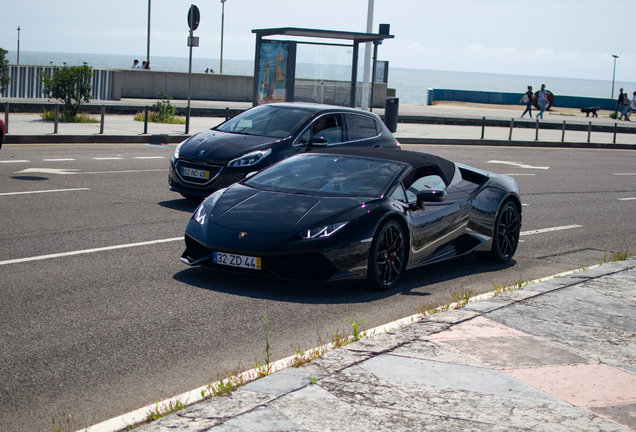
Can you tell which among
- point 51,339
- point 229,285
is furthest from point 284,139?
point 51,339

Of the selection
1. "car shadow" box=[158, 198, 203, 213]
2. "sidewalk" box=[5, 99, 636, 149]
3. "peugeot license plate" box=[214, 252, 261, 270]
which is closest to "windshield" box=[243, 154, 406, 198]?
"peugeot license plate" box=[214, 252, 261, 270]

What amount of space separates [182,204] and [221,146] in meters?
1.06

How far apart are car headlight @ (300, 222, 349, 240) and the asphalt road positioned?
56cm

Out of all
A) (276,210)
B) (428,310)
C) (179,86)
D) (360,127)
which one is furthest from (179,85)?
(428,310)

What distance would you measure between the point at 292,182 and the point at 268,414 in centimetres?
385

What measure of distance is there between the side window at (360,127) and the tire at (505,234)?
13.0 feet

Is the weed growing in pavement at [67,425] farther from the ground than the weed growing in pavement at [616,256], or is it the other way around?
the weed growing in pavement at [616,256]

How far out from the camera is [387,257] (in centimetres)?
667

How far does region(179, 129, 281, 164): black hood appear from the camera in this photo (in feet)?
34.4

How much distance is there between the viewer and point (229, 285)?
21.5 ft

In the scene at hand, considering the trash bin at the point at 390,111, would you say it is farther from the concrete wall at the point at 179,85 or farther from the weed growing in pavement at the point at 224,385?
the weed growing in pavement at the point at 224,385

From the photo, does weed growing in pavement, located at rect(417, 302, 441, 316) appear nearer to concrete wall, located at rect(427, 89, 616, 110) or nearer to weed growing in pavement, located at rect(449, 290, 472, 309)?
weed growing in pavement, located at rect(449, 290, 472, 309)

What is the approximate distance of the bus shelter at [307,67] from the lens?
73.4 ft

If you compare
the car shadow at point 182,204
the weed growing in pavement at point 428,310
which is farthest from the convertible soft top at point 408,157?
the car shadow at point 182,204
